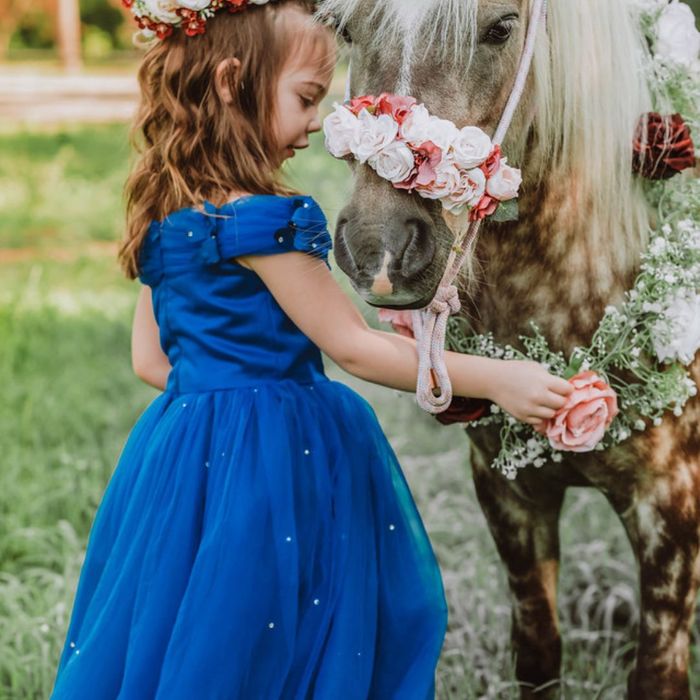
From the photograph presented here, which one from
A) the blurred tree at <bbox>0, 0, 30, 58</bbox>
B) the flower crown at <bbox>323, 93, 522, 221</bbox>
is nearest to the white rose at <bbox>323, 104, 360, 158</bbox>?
the flower crown at <bbox>323, 93, 522, 221</bbox>

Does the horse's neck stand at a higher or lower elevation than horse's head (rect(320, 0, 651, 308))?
lower

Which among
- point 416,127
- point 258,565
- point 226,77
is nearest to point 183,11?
point 226,77

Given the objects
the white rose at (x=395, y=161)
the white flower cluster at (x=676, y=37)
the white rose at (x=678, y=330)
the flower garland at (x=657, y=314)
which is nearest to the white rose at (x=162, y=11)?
the white rose at (x=395, y=161)

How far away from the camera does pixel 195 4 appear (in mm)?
2160

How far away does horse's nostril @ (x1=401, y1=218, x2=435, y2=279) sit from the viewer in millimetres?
1842

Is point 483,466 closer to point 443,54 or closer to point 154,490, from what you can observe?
point 154,490

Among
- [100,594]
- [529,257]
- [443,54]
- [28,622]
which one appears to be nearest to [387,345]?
[529,257]

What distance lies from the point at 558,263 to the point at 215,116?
0.74 meters

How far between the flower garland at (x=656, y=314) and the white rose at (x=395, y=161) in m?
0.47

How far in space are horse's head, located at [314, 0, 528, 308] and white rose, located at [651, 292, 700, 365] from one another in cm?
53

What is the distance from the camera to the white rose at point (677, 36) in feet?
7.61

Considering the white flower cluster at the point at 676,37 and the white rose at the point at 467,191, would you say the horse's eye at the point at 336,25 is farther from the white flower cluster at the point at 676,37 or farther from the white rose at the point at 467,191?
the white flower cluster at the point at 676,37

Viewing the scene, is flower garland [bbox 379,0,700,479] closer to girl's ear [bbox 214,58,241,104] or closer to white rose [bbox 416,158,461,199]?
white rose [bbox 416,158,461,199]

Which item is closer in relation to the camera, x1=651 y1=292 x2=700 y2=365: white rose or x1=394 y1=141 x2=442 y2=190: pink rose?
x1=394 y1=141 x2=442 y2=190: pink rose
